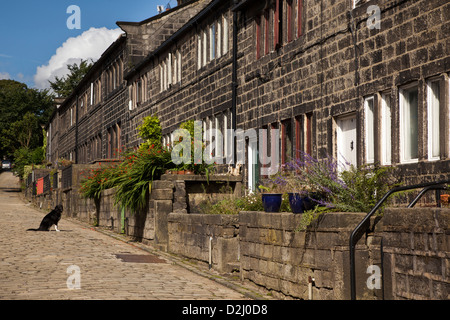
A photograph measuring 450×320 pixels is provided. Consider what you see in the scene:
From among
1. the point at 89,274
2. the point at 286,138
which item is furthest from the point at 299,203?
the point at 286,138

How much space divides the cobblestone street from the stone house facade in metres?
2.98

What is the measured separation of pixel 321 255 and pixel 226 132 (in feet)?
39.3

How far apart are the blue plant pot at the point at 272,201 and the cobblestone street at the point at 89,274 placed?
4.27ft

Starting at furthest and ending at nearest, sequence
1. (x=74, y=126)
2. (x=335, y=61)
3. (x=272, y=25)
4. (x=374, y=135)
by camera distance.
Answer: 1. (x=74, y=126)
2. (x=272, y=25)
3. (x=335, y=61)
4. (x=374, y=135)

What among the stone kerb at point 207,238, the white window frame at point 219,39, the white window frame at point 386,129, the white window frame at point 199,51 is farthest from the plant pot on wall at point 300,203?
the white window frame at point 199,51

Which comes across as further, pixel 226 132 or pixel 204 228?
pixel 226 132

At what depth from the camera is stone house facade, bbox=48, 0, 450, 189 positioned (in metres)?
11.1

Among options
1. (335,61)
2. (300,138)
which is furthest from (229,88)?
(335,61)

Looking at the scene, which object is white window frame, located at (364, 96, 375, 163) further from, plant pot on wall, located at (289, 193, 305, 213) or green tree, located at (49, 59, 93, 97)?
green tree, located at (49, 59, 93, 97)

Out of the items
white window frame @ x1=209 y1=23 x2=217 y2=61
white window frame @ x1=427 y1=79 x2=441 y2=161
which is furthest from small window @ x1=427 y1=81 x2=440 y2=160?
white window frame @ x1=209 y1=23 x2=217 y2=61

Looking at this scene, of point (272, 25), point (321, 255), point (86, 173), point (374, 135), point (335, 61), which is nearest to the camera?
point (321, 255)

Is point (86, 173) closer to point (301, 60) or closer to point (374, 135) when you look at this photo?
point (301, 60)

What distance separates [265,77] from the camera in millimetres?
17312

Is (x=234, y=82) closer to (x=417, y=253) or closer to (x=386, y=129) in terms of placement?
(x=386, y=129)
